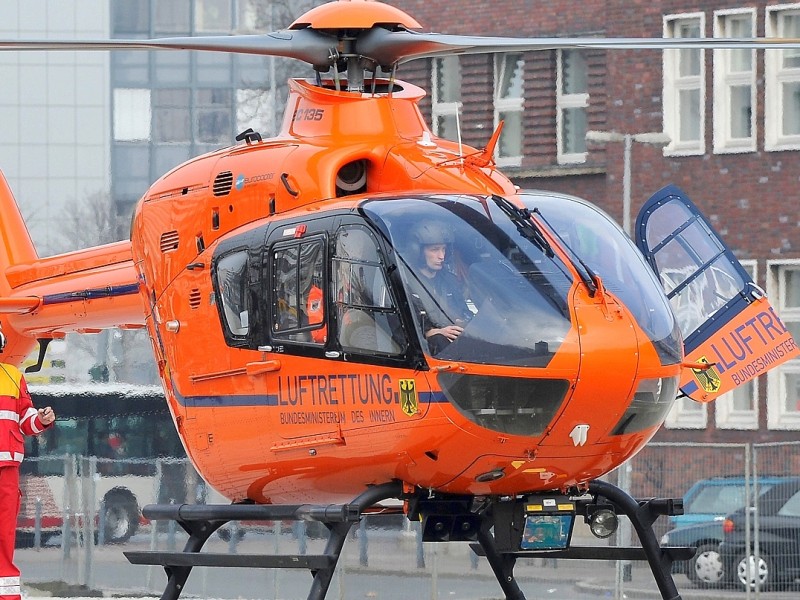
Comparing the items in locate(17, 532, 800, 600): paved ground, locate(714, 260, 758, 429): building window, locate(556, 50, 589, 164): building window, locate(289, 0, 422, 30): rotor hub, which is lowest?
locate(17, 532, 800, 600): paved ground

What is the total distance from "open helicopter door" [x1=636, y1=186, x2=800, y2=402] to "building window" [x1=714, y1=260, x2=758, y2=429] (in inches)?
648

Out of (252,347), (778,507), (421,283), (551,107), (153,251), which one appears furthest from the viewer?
(551,107)

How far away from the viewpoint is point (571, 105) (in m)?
31.5

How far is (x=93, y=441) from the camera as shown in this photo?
29375 millimetres

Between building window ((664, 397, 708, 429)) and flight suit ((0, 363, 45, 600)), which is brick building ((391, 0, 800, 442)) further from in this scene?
flight suit ((0, 363, 45, 600))

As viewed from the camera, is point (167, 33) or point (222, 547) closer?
point (222, 547)

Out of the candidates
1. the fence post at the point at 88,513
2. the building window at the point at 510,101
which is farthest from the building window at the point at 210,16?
the fence post at the point at 88,513

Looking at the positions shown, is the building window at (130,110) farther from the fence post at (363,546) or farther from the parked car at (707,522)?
the parked car at (707,522)

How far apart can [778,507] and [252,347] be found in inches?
328

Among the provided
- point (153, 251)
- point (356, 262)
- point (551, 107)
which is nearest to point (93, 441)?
point (551, 107)

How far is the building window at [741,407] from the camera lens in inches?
1149

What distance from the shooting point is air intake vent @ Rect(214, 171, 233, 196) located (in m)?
12.5

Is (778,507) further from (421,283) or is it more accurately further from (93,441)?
(93,441)

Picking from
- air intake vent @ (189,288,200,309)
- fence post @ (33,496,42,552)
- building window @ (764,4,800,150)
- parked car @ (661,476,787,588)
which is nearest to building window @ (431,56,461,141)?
building window @ (764,4,800,150)
